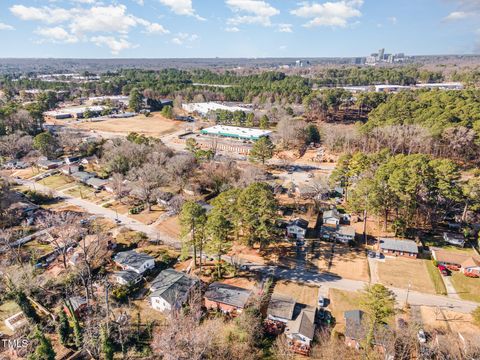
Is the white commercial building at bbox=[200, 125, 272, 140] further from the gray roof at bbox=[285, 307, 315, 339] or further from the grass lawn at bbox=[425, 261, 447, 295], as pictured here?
the gray roof at bbox=[285, 307, 315, 339]

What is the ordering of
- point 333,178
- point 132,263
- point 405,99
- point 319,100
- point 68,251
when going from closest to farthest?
point 132,263, point 68,251, point 333,178, point 405,99, point 319,100

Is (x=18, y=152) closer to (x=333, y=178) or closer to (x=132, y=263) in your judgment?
(x=132, y=263)

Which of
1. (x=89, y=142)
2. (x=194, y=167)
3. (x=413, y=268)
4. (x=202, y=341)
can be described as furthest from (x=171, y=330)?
(x=89, y=142)

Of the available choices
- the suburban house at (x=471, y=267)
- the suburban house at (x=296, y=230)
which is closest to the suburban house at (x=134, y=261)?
the suburban house at (x=296, y=230)

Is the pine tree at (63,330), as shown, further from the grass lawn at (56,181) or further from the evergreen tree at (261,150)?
the evergreen tree at (261,150)

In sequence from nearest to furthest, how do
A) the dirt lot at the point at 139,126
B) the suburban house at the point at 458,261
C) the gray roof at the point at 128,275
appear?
the gray roof at the point at 128,275 → the suburban house at the point at 458,261 → the dirt lot at the point at 139,126

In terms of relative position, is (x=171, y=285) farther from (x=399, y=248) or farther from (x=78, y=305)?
(x=399, y=248)
